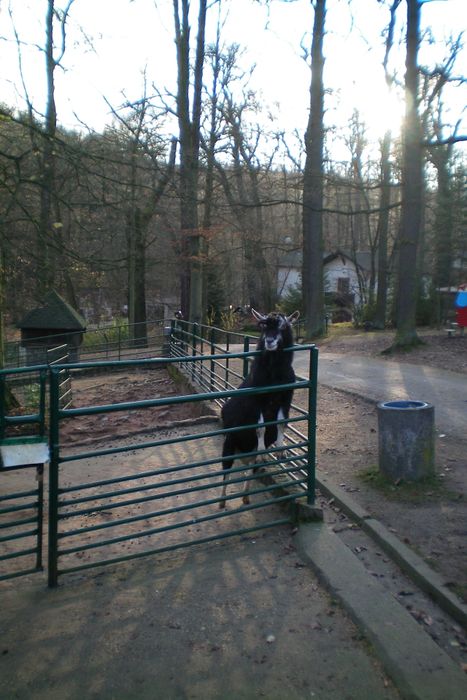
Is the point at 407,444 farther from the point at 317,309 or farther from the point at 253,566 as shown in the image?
the point at 317,309

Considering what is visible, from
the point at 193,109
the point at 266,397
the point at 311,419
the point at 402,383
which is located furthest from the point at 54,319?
the point at 311,419

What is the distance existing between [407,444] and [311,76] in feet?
70.5

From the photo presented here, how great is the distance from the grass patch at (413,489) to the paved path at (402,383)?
7.03 feet

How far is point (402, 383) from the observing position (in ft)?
40.1

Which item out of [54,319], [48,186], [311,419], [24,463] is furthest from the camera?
[54,319]

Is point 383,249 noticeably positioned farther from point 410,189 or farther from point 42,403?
point 42,403

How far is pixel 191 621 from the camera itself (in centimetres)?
377

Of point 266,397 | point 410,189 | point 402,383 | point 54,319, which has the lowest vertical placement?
point 402,383

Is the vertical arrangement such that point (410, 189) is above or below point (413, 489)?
above

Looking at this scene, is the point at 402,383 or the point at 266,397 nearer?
the point at 266,397

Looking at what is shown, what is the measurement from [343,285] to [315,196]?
1186 inches

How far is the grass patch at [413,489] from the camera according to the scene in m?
5.52

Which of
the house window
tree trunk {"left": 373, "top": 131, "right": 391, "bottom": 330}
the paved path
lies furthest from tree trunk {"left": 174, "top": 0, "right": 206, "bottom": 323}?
the house window

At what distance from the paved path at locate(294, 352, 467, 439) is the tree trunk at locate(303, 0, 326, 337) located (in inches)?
298
